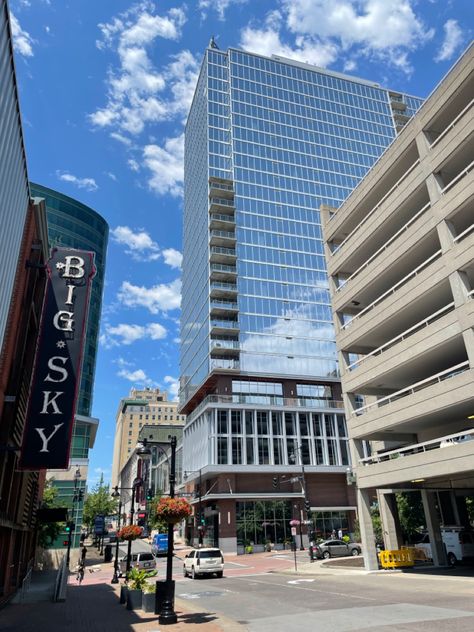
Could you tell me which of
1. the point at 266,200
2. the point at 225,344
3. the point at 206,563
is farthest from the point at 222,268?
the point at 206,563

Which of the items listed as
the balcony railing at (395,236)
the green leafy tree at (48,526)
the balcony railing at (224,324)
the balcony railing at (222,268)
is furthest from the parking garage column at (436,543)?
the balcony railing at (222,268)

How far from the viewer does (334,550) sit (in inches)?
1679

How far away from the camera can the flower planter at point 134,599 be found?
17.5m

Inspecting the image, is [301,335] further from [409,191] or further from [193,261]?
[409,191]

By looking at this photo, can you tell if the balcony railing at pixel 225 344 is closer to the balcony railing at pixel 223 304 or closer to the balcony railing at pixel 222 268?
the balcony railing at pixel 223 304

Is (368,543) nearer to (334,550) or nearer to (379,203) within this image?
(334,550)

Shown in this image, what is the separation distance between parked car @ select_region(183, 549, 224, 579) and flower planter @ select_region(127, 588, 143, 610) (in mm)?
14433

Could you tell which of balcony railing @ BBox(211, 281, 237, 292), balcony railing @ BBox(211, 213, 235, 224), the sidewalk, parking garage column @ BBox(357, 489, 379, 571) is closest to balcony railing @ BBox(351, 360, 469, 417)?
parking garage column @ BBox(357, 489, 379, 571)

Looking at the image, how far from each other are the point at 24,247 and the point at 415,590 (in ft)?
68.3

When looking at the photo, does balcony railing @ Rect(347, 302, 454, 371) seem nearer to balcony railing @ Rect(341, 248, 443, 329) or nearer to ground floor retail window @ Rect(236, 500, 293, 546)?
balcony railing @ Rect(341, 248, 443, 329)

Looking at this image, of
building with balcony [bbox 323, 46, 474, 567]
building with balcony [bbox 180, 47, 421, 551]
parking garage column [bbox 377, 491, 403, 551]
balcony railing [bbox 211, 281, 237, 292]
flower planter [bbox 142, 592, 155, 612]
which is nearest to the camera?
flower planter [bbox 142, 592, 155, 612]

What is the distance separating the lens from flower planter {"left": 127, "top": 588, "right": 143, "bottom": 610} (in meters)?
17.5

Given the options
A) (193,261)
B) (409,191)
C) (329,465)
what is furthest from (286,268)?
(409,191)

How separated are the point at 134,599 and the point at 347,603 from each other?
772 centimetres
